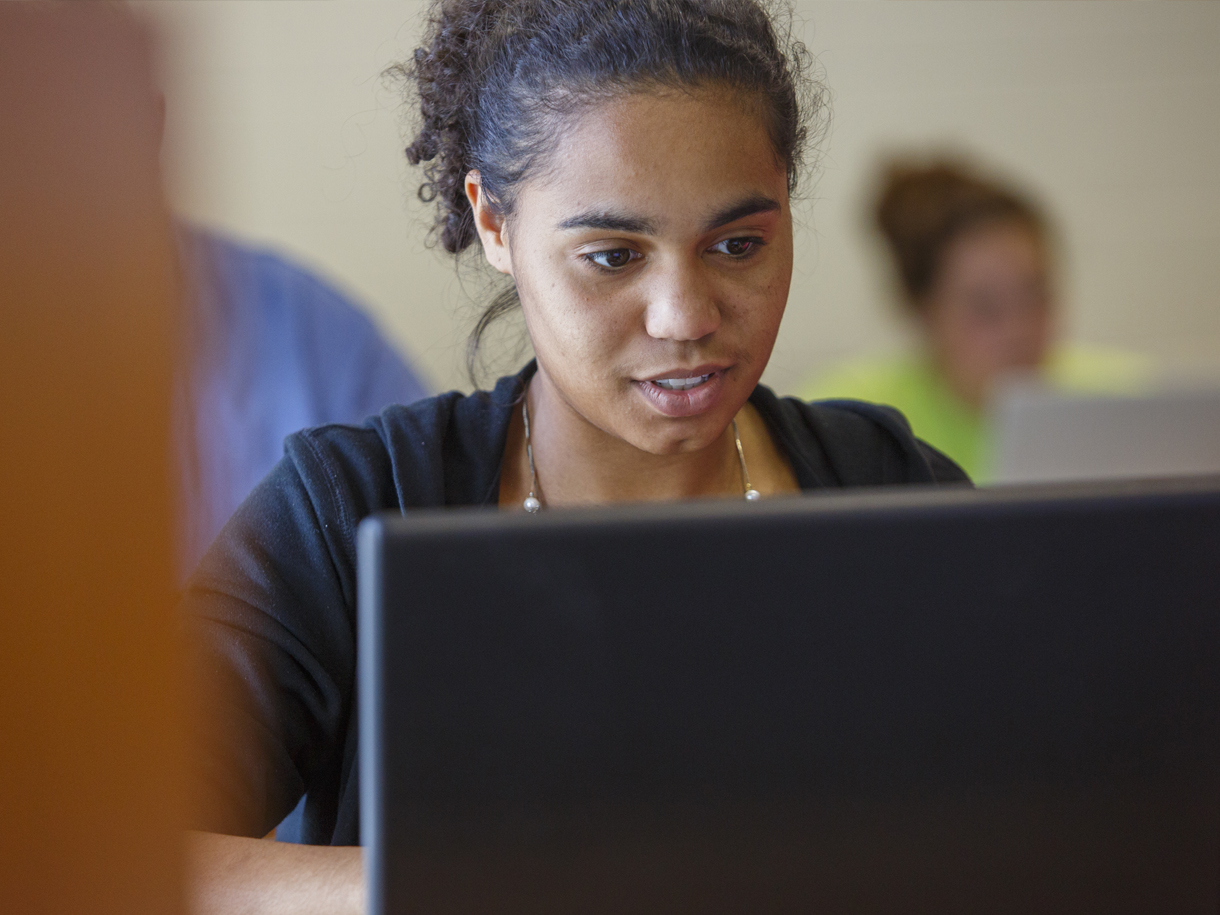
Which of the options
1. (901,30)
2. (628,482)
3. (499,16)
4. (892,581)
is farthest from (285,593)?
(901,30)

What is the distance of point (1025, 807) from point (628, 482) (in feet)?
2.11

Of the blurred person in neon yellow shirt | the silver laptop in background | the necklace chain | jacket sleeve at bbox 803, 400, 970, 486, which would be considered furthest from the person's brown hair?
the necklace chain

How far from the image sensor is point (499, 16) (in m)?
1.00

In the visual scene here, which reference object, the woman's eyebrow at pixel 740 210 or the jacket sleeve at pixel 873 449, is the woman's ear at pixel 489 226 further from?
the jacket sleeve at pixel 873 449

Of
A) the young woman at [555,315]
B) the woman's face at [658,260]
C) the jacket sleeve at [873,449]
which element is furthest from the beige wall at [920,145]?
the woman's face at [658,260]

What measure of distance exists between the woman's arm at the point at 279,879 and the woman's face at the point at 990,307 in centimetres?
187

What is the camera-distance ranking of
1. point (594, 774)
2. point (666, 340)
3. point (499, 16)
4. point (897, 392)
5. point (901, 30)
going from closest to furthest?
point (594, 774) < point (666, 340) < point (499, 16) < point (897, 392) < point (901, 30)

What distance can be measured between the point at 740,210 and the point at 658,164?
0.23ft

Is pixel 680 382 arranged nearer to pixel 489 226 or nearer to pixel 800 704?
pixel 489 226

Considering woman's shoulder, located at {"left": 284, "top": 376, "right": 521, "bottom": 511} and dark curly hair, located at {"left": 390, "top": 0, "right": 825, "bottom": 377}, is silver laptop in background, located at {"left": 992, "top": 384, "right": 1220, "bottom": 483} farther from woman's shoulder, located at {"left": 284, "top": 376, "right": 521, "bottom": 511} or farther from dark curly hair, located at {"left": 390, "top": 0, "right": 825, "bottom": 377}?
woman's shoulder, located at {"left": 284, "top": 376, "right": 521, "bottom": 511}

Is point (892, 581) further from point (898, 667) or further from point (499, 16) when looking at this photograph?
point (499, 16)

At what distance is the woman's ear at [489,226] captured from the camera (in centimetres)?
101

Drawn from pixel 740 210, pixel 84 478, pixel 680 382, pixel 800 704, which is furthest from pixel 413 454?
pixel 84 478

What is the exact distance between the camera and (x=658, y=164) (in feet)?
2.84
